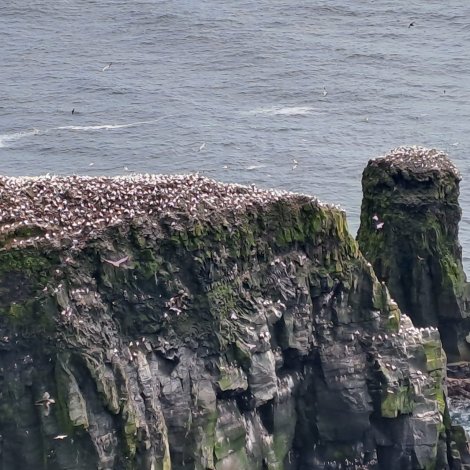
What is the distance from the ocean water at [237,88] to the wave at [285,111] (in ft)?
0.49

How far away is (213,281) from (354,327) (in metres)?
8.22

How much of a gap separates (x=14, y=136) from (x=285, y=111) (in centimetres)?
2081

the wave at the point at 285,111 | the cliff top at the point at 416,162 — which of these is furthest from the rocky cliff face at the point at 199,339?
the wave at the point at 285,111

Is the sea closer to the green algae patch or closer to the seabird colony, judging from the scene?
the green algae patch

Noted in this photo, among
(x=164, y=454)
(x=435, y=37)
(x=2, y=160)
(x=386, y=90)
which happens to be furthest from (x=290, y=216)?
(x=435, y=37)

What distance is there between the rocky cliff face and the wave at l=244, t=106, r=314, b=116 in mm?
Result: 67257

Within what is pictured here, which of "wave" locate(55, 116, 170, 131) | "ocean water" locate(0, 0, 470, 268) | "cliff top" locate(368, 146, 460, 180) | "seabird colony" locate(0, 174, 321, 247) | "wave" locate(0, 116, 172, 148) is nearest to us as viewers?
"seabird colony" locate(0, 174, 321, 247)

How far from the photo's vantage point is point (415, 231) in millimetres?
115438

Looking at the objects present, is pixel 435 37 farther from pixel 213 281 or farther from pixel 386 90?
pixel 213 281

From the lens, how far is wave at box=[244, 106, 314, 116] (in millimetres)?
168875

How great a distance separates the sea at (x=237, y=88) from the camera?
156375 mm

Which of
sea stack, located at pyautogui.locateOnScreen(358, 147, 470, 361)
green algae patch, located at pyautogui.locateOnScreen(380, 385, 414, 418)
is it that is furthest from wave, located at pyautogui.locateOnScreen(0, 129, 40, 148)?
green algae patch, located at pyautogui.locateOnScreen(380, 385, 414, 418)

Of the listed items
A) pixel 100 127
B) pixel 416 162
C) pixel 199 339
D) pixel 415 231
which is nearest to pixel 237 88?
pixel 100 127

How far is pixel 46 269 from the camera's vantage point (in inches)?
3573
